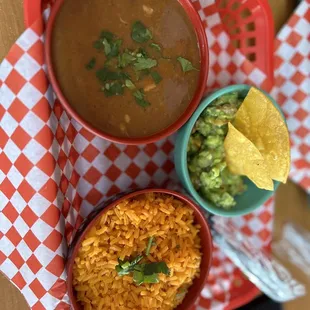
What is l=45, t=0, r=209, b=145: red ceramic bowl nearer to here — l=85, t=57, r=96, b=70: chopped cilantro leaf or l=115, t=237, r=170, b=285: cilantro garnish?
l=85, t=57, r=96, b=70: chopped cilantro leaf

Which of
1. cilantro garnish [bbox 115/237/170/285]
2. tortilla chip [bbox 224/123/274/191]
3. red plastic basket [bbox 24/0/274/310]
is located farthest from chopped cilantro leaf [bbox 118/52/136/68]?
cilantro garnish [bbox 115/237/170/285]

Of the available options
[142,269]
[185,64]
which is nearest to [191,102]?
[185,64]

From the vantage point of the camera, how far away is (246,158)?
179cm

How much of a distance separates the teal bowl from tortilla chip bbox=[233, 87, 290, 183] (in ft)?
0.22

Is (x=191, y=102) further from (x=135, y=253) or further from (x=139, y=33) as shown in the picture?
(x=135, y=253)

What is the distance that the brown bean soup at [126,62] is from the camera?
5.20 ft

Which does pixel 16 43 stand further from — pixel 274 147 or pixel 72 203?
pixel 274 147

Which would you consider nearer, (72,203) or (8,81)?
(8,81)

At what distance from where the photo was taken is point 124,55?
5.38ft

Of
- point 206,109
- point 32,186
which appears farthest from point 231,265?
point 32,186

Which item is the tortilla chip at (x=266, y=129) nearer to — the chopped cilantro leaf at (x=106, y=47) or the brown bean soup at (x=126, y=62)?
the brown bean soup at (x=126, y=62)

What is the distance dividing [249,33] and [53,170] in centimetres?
107

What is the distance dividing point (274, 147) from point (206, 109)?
31 centimetres

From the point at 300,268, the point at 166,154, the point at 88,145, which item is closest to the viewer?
the point at 88,145
